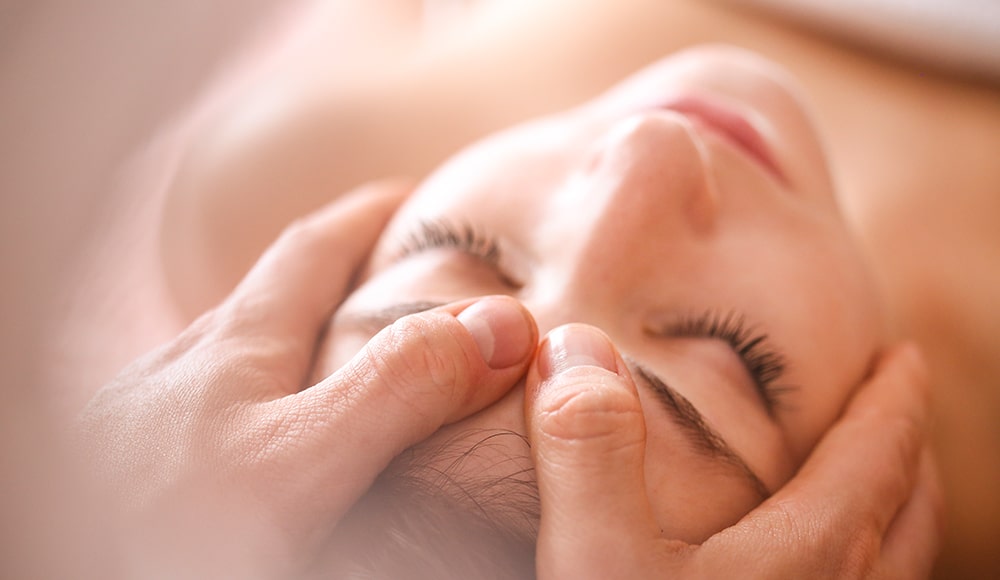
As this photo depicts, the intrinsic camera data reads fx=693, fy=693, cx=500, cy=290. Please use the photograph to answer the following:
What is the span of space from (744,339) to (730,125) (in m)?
0.38

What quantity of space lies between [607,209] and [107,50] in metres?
0.56

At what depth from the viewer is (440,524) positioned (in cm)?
62

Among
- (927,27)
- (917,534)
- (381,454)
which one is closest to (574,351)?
(381,454)

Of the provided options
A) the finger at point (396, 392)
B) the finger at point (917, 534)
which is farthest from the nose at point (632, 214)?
the finger at point (917, 534)

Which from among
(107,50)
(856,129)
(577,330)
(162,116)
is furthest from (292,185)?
(856,129)

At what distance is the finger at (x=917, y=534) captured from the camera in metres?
0.72

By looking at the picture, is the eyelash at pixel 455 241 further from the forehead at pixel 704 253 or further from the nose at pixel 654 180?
the nose at pixel 654 180

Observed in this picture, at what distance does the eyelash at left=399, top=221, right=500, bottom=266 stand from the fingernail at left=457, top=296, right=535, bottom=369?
0.61 ft

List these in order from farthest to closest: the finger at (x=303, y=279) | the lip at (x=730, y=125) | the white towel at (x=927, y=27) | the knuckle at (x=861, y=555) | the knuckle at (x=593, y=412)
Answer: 1. the white towel at (x=927, y=27)
2. the lip at (x=730, y=125)
3. the finger at (x=303, y=279)
4. the knuckle at (x=861, y=555)
5. the knuckle at (x=593, y=412)

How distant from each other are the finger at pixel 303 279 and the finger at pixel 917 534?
649 mm

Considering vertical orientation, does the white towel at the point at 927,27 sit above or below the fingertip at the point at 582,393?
above

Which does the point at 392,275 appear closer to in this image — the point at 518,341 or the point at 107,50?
the point at 518,341

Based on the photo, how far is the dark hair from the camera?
0.61 meters

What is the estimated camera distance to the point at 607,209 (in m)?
0.78
